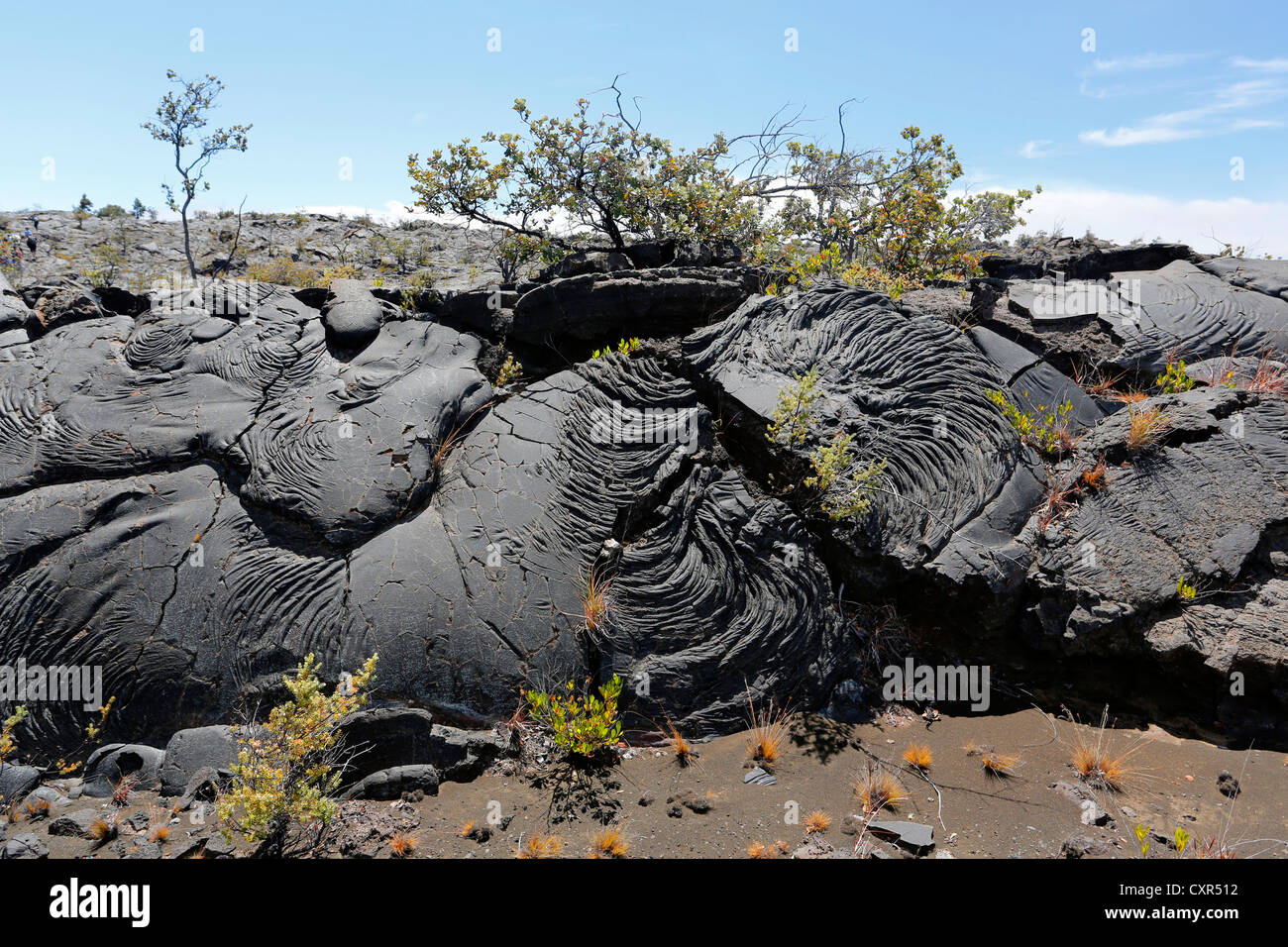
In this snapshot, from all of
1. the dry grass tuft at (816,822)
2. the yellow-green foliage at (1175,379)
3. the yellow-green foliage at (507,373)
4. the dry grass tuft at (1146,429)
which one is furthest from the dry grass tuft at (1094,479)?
the yellow-green foliage at (507,373)

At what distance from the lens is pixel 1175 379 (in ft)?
21.8

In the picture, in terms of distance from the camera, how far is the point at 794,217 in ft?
37.7

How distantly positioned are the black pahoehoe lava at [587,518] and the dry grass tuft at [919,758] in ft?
2.66

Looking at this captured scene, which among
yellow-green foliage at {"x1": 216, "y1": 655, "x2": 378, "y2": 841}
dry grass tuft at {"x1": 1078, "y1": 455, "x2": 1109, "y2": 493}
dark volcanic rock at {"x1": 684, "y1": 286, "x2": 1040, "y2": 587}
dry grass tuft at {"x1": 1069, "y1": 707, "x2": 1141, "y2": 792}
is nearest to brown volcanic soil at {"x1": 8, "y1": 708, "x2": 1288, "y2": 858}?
dry grass tuft at {"x1": 1069, "y1": 707, "x2": 1141, "y2": 792}

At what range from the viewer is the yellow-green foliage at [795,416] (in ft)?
19.9

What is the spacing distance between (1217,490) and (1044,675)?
2.02 meters

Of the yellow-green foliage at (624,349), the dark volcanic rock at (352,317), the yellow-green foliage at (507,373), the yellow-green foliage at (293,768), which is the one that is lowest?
the yellow-green foliage at (293,768)

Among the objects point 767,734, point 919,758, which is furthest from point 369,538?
point 919,758

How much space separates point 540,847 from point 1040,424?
545 cm

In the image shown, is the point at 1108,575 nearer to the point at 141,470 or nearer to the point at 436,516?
the point at 436,516

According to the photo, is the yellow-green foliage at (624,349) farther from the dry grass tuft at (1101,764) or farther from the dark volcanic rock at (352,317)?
the dry grass tuft at (1101,764)

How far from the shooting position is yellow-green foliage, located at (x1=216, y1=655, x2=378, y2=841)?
4.10 metres

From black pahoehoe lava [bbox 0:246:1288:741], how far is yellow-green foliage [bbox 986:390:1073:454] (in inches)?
4.3

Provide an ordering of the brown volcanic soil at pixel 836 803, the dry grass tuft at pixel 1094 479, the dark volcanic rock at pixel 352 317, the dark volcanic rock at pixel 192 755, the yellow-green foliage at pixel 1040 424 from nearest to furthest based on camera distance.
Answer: the brown volcanic soil at pixel 836 803 < the dark volcanic rock at pixel 192 755 < the dry grass tuft at pixel 1094 479 < the yellow-green foliage at pixel 1040 424 < the dark volcanic rock at pixel 352 317
